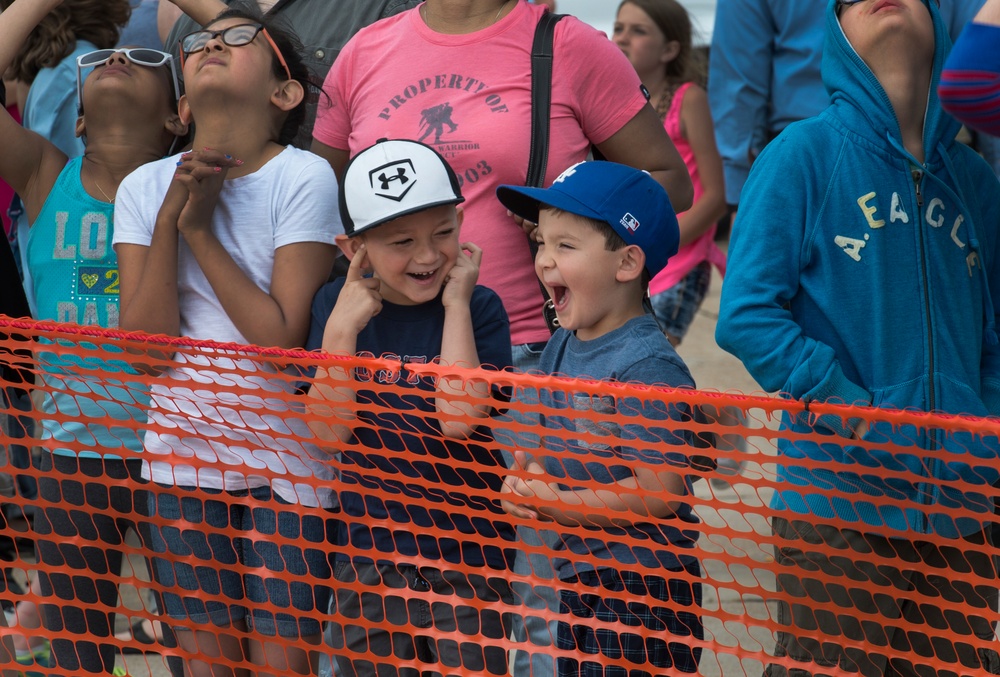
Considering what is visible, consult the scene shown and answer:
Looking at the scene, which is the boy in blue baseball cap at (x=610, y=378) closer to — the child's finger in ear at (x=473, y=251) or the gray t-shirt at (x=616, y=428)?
the gray t-shirt at (x=616, y=428)

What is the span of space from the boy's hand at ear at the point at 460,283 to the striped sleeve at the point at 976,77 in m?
1.17

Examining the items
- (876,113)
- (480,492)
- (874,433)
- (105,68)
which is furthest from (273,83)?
(874,433)

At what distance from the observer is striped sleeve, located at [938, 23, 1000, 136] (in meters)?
1.91

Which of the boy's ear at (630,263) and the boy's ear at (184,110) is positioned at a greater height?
the boy's ear at (184,110)

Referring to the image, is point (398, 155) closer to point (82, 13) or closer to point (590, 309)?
point (590, 309)

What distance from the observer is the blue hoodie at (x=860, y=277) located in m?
2.67

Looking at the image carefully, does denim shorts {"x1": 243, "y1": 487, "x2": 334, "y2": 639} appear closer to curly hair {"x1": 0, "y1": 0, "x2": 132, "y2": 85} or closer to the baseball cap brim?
the baseball cap brim

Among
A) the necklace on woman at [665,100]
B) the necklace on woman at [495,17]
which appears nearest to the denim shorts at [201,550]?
the necklace on woman at [495,17]

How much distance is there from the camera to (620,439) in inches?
90.4

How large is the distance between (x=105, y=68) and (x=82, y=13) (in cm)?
83

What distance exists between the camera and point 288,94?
3143 millimetres

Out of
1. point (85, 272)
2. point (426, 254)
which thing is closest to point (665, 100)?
point (426, 254)

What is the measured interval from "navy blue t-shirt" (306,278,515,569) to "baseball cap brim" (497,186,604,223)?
219mm

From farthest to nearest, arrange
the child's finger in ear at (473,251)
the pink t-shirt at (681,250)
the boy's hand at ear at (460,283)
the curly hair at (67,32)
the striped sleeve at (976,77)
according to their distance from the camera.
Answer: the pink t-shirt at (681,250), the curly hair at (67,32), the child's finger in ear at (473,251), the boy's hand at ear at (460,283), the striped sleeve at (976,77)
